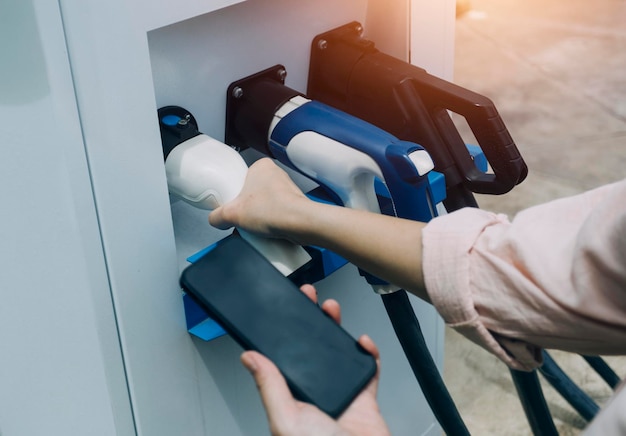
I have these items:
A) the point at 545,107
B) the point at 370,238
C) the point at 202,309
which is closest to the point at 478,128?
the point at 370,238

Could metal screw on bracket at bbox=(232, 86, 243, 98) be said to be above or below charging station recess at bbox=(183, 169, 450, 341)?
above

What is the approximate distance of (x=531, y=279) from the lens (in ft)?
1.97

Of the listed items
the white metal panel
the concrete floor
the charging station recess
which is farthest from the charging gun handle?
the concrete floor

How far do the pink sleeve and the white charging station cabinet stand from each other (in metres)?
0.26

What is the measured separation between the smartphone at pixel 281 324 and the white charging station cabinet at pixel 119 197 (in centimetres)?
7

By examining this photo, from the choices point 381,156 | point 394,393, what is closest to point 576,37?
point 394,393

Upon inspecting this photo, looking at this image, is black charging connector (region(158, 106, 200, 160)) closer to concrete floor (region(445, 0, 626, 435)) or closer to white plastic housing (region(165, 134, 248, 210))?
white plastic housing (region(165, 134, 248, 210))

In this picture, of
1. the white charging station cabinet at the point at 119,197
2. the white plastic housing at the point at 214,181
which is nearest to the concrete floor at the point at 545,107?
the white charging station cabinet at the point at 119,197

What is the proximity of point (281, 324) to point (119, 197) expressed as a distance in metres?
0.17

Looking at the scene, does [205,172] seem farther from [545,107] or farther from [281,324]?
[545,107]

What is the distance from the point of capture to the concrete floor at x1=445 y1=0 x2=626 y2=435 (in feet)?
4.87

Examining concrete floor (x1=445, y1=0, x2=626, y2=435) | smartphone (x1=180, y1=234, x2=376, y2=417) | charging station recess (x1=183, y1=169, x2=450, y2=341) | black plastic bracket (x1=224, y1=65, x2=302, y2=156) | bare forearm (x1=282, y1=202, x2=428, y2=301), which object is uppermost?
black plastic bracket (x1=224, y1=65, x2=302, y2=156)

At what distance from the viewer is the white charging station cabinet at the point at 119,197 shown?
62 cm

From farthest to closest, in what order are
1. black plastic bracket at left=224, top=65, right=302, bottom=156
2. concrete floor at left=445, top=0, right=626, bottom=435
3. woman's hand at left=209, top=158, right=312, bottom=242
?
concrete floor at left=445, top=0, right=626, bottom=435 → black plastic bracket at left=224, top=65, right=302, bottom=156 → woman's hand at left=209, top=158, right=312, bottom=242
